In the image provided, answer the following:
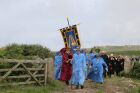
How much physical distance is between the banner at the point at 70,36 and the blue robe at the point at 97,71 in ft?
4.91

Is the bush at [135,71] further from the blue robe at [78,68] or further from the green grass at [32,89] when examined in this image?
the green grass at [32,89]

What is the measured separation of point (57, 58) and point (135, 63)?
1243 centimetres

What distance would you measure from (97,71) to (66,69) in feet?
9.86

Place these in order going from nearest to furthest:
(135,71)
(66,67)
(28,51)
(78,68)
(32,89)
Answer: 1. (32,89)
2. (78,68)
3. (66,67)
4. (28,51)
5. (135,71)

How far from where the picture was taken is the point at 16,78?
845 inches

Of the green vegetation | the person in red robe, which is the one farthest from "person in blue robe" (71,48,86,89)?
the green vegetation

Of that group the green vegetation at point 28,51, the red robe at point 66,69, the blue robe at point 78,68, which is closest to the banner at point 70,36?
the green vegetation at point 28,51

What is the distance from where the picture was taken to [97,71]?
26906mm

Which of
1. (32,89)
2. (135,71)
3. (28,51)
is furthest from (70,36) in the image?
(135,71)

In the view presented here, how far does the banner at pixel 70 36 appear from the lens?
26188mm

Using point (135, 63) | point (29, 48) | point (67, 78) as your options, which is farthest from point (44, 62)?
point (135, 63)

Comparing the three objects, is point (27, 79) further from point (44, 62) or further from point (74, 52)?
point (74, 52)

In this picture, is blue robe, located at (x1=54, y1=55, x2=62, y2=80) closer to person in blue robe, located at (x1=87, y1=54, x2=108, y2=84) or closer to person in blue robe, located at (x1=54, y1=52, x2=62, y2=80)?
person in blue robe, located at (x1=54, y1=52, x2=62, y2=80)

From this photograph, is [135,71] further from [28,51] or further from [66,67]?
[66,67]
